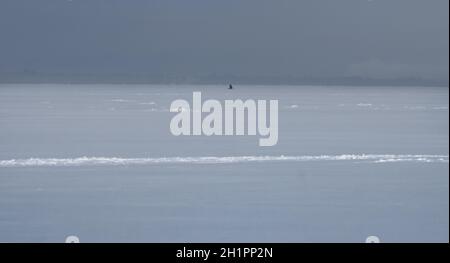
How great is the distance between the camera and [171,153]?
18.5 meters

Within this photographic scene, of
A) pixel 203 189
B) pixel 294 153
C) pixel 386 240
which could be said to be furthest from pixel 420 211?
pixel 294 153

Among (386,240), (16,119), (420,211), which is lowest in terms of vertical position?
(386,240)

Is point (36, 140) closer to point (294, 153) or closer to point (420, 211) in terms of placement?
point (294, 153)

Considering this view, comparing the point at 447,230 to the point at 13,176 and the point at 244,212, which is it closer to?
the point at 244,212
